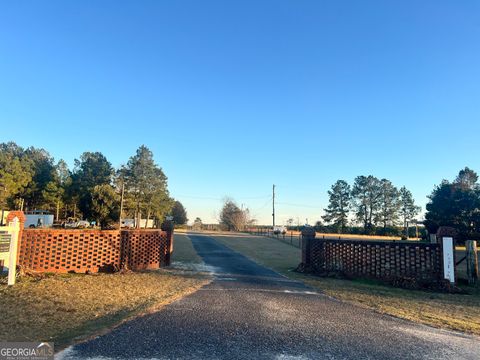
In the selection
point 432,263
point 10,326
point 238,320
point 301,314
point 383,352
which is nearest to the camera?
point 383,352

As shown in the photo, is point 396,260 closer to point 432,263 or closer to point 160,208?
point 432,263

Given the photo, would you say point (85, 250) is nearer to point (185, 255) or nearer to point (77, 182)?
point (185, 255)

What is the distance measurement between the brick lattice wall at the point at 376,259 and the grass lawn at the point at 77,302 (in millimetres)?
5255

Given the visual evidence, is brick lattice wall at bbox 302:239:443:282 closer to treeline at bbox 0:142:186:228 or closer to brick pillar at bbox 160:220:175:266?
brick pillar at bbox 160:220:175:266

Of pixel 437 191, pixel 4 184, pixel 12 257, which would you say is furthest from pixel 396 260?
pixel 4 184

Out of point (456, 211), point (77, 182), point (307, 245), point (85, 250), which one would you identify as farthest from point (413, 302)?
point (77, 182)

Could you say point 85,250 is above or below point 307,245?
below

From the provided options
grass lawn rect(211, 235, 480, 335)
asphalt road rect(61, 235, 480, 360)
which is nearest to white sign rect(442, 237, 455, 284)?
grass lawn rect(211, 235, 480, 335)

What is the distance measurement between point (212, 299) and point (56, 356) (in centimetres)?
396

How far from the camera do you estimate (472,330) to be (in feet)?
19.2

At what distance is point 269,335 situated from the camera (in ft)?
16.6

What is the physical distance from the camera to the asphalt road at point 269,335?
427 cm

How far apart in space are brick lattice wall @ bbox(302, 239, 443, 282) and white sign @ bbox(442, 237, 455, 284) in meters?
0.15

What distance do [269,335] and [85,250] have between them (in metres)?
8.50
